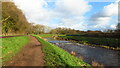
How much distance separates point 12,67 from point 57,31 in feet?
344

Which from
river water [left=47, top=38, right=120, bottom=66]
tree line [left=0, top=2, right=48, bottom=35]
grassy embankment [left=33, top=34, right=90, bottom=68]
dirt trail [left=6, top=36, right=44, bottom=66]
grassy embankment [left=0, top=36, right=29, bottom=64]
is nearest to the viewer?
dirt trail [left=6, top=36, right=44, bottom=66]

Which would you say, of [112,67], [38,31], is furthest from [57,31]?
[112,67]

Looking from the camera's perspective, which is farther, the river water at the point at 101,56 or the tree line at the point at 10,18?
the tree line at the point at 10,18

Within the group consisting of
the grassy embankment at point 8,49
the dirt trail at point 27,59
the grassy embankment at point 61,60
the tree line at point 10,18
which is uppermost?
the tree line at point 10,18

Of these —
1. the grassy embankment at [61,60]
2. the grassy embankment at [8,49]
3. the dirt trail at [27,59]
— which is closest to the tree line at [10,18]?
the grassy embankment at [8,49]

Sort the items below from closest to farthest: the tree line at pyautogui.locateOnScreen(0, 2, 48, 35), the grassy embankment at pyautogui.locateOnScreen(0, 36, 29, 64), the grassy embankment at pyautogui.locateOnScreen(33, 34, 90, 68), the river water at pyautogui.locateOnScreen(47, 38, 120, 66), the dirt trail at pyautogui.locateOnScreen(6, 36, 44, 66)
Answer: the dirt trail at pyautogui.locateOnScreen(6, 36, 44, 66) → the grassy embankment at pyautogui.locateOnScreen(33, 34, 90, 68) → the grassy embankment at pyautogui.locateOnScreen(0, 36, 29, 64) → the river water at pyautogui.locateOnScreen(47, 38, 120, 66) → the tree line at pyautogui.locateOnScreen(0, 2, 48, 35)

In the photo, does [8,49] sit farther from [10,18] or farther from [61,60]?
[10,18]

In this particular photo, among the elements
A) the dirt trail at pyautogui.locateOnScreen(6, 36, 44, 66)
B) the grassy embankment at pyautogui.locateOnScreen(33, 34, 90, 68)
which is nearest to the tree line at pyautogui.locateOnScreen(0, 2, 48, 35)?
the dirt trail at pyautogui.locateOnScreen(6, 36, 44, 66)

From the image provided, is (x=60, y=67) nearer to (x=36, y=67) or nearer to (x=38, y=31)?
(x=36, y=67)

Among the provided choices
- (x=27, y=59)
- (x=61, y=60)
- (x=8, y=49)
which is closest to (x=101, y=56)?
(x=61, y=60)

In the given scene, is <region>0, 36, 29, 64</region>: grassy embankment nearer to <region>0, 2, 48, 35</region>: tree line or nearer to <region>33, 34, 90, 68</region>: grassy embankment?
<region>0, 2, 48, 35</region>: tree line

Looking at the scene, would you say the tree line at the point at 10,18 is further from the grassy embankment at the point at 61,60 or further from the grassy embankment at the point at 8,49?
the grassy embankment at the point at 61,60

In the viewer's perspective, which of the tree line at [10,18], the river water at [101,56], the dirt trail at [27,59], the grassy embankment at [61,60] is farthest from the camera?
the tree line at [10,18]

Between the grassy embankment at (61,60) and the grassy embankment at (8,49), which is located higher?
the grassy embankment at (8,49)
